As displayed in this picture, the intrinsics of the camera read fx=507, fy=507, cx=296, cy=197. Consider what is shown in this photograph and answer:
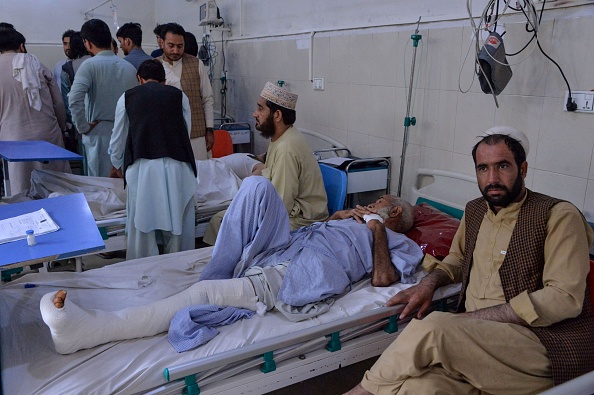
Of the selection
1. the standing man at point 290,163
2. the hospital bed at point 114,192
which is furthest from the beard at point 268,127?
the hospital bed at point 114,192

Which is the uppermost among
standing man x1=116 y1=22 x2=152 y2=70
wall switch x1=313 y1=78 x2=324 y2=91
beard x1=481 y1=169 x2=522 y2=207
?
standing man x1=116 y1=22 x2=152 y2=70

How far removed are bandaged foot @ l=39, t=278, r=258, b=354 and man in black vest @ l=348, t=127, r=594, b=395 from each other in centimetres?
68

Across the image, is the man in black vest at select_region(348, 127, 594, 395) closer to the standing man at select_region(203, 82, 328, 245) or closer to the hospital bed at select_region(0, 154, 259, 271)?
the standing man at select_region(203, 82, 328, 245)

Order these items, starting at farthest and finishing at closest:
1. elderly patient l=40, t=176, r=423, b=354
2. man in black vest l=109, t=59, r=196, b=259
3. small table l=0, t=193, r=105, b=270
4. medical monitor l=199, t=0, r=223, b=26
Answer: medical monitor l=199, t=0, r=223, b=26, man in black vest l=109, t=59, r=196, b=259, elderly patient l=40, t=176, r=423, b=354, small table l=0, t=193, r=105, b=270

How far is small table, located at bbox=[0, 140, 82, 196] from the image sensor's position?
289 centimetres

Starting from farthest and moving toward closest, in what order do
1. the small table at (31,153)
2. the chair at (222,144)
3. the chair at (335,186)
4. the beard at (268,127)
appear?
the chair at (222,144), the chair at (335,186), the beard at (268,127), the small table at (31,153)

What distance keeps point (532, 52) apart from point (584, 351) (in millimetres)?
1628

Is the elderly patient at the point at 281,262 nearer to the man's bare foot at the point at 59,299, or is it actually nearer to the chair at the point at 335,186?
the man's bare foot at the point at 59,299

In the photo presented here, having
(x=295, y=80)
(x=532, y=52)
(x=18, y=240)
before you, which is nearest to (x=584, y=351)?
(x=532, y=52)

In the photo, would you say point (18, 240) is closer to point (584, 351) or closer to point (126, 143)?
point (126, 143)

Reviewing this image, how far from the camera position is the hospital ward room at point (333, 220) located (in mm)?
1780

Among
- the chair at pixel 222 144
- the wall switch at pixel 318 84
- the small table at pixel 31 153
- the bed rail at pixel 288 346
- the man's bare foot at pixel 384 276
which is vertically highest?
the wall switch at pixel 318 84

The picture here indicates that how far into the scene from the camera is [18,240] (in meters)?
1.84

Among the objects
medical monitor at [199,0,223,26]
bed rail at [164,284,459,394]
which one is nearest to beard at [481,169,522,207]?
bed rail at [164,284,459,394]
